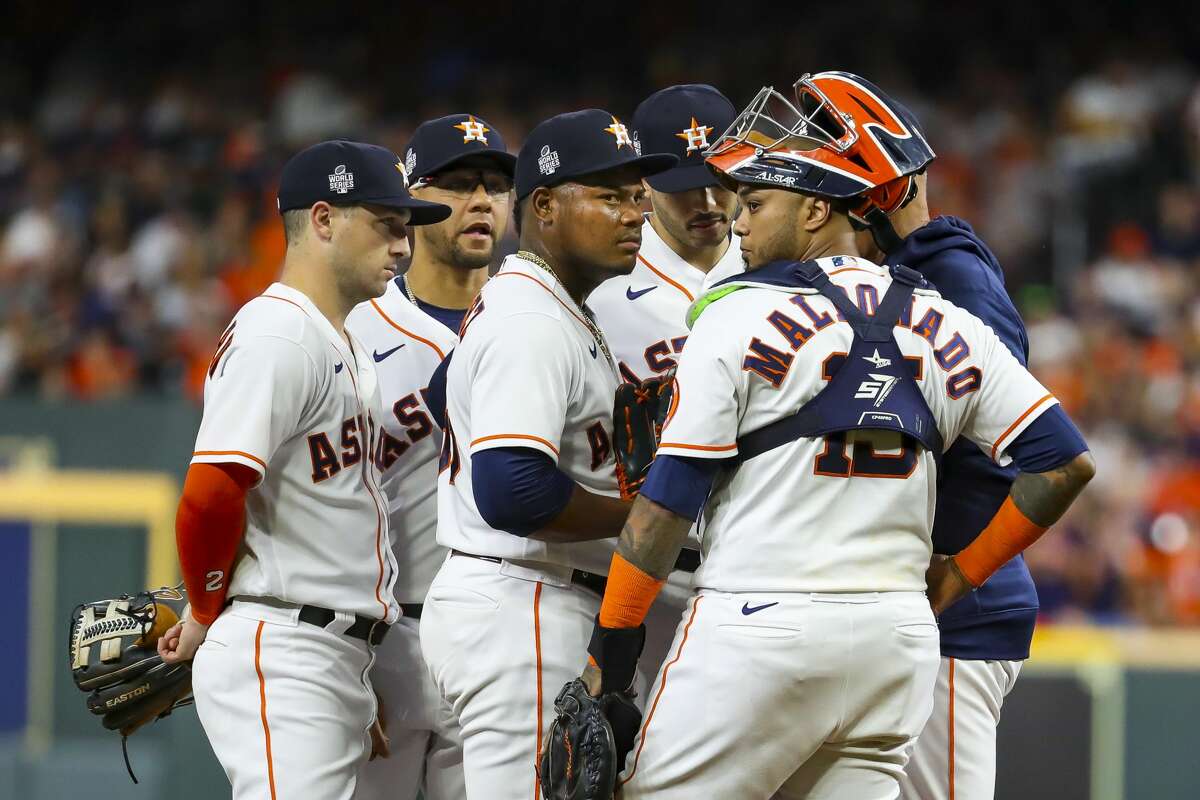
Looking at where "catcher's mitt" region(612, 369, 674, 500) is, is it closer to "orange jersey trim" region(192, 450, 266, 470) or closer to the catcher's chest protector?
the catcher's chest protector

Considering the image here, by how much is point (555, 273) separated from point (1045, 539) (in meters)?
5.96

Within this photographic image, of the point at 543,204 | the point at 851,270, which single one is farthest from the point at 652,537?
the point at 543,204

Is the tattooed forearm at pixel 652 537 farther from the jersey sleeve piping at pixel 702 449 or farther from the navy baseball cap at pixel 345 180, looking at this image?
the navy baseball cap at pixel 345 180

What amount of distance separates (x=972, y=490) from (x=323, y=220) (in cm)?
171

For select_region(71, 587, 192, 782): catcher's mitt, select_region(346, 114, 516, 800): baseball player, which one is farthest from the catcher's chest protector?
select_region(71, 587, 192, 782): catcher's mitt

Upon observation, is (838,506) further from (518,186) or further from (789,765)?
(518,186)

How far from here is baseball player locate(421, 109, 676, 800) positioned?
3271mm

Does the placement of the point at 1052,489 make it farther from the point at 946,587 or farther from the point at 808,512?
the point at 808,512

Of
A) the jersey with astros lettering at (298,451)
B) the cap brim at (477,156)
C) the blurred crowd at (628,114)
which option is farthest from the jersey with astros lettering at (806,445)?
the blurred crowd at (628,114)

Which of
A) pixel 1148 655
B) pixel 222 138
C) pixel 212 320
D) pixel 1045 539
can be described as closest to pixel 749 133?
pixel 1148 655

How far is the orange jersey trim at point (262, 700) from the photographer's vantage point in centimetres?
353

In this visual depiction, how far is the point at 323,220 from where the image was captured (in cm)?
386

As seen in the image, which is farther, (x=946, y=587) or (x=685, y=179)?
(x=685, y=179)

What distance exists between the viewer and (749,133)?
328cm
